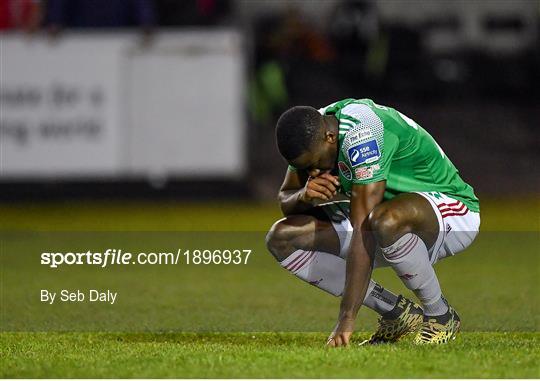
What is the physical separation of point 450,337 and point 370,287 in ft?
1.63

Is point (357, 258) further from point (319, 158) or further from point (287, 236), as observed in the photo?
point (287, 236)

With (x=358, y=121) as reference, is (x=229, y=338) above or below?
below

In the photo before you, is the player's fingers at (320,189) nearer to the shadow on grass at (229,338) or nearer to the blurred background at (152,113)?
the shadow on grass at (229,338)

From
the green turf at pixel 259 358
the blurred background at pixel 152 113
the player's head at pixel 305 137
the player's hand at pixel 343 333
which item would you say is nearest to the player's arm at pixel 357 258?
the player's hand at pixel 343 333

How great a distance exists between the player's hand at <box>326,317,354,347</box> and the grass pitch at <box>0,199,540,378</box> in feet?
0.32

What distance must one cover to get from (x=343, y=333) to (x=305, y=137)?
0.96m

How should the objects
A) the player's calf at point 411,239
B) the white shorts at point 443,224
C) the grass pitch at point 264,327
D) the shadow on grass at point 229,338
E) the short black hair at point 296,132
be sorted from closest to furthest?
1. the grass pitch at point 264,327
2. the short black hair at point 296,132
3. the player's calf at point 411,239
4. the white shorts at point 443,224
5. the shadow on grass at point 229,338

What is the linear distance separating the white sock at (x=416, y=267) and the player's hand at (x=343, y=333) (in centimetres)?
40

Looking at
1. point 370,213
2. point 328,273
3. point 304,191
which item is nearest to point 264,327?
point 328,273

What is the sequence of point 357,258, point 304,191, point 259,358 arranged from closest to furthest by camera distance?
point 259,358, point 357,258, point 304,191

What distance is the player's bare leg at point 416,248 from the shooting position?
20.7 feet

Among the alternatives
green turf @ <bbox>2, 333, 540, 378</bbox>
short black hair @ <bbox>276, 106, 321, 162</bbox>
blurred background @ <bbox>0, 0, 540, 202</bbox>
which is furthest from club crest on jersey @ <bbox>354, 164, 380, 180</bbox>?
blurred background @ <bbox>0, 0, 540, 202</bbox>

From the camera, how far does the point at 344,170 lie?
6.41 metres

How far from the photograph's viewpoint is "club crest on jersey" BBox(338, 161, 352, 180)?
6368 millimetres
